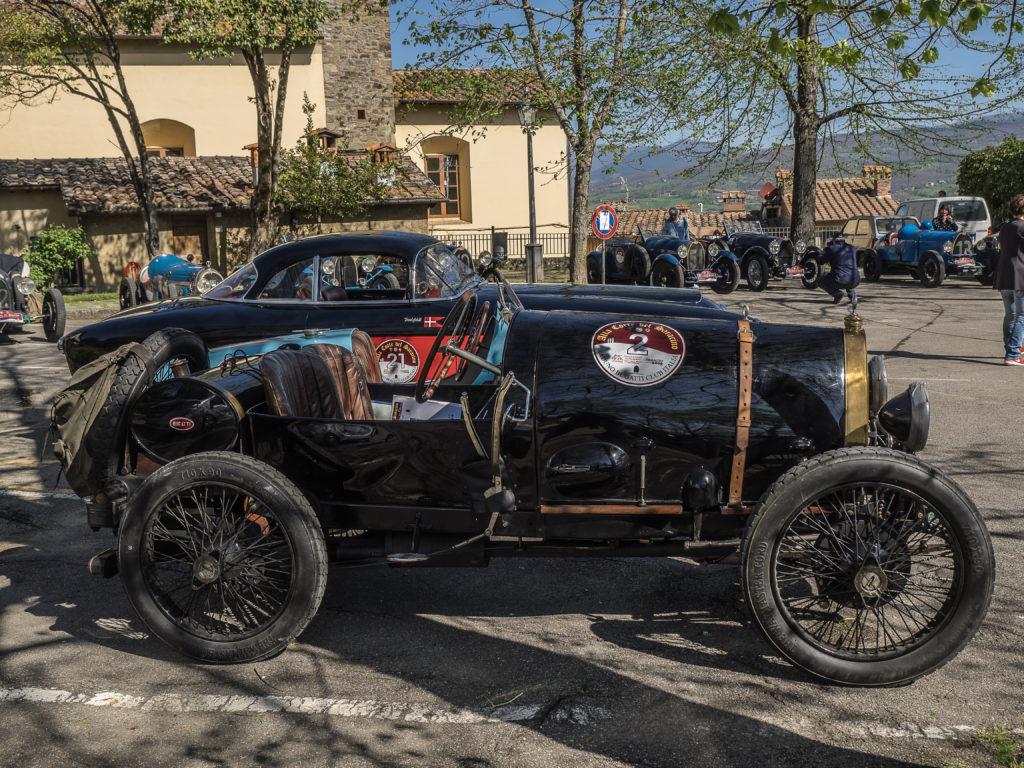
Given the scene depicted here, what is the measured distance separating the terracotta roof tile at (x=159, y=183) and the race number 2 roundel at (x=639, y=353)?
23.7 m

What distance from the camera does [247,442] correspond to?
4.18 metres

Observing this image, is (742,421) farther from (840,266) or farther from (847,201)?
(847,201)

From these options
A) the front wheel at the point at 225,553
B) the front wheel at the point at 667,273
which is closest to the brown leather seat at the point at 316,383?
the front wheel at the point at 225,553

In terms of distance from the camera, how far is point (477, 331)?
14.3 feet

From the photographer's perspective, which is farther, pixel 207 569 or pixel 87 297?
pixel 87 297

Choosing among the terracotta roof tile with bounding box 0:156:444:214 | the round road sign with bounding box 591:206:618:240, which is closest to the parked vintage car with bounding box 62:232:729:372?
the round road sign with bounding box 591:206:618:240

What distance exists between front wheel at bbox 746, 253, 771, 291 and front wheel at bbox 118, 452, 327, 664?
1893 centimetres

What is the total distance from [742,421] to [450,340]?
4.60ft

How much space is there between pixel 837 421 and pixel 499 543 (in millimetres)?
1466

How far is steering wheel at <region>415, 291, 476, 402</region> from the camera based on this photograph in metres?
4.40

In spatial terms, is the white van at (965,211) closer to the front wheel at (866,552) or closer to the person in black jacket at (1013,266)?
the person in black jacket at (1013,266)

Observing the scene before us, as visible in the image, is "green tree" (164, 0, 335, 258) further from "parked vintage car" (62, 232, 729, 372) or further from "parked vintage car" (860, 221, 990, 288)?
"parked vintage car" (860, 221, 990, 288)

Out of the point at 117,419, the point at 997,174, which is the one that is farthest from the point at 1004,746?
the point at 997,174

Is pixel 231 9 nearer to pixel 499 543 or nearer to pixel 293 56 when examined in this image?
pixel 293 56
